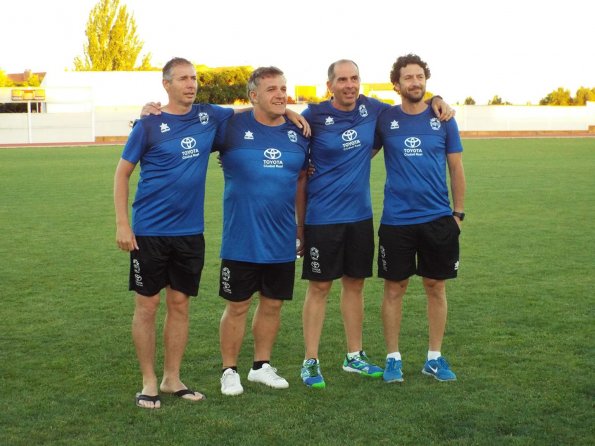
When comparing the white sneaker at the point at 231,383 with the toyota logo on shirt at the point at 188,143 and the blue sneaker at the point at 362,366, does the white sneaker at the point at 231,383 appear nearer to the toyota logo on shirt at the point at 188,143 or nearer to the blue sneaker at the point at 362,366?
the blue sneaker at the point at 362,366

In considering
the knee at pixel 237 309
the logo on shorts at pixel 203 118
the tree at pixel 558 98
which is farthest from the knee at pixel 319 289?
the tree at pixel 558 98

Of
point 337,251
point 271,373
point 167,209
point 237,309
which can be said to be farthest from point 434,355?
point 167,209

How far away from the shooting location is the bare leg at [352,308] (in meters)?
5.73

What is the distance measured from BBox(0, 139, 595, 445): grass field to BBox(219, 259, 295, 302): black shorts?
571mm

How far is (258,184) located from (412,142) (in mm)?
990

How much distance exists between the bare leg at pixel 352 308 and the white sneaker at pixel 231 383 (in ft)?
2.79

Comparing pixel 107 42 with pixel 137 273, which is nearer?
pixel 137 273

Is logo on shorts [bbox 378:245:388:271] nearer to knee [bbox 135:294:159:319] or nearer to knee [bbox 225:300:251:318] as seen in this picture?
knee [bbox 225:300:251:318]

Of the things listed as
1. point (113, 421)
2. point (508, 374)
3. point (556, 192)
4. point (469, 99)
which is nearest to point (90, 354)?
point (113, 421)

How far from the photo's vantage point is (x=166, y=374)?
5.31 meters

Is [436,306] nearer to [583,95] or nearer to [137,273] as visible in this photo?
[137,273]

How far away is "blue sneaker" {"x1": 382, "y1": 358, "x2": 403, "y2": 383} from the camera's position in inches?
216

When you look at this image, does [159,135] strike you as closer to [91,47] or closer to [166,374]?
[166,374]

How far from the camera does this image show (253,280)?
543 centimetres
